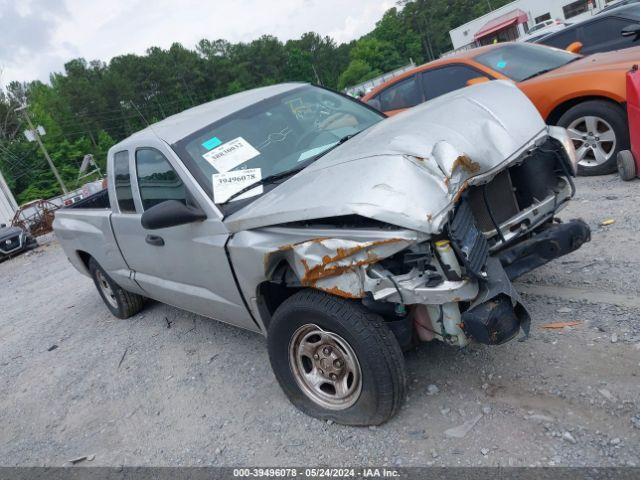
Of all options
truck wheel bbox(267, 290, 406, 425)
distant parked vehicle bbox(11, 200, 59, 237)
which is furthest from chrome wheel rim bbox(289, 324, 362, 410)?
distant parked vehicle bbox(11, 200, 59, 237)

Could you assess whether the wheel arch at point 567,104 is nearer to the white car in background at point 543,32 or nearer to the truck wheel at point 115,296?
the white car in background at point 543,32

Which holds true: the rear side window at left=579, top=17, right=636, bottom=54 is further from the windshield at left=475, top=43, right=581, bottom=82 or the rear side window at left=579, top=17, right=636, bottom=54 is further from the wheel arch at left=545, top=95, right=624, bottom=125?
the wheel arch at left=545, top=95, right=624, bottom=125

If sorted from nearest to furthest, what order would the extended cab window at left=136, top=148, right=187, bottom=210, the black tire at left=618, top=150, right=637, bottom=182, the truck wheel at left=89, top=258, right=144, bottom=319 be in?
1. the extended cab window at left=136, top=148, right=187, bottom=210
2. the black tire at left=618, top=150, right=637, bottom=182
3. the truck wheel at left=89, top=258, right=144, bottom=319

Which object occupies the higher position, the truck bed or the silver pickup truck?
the truck bed

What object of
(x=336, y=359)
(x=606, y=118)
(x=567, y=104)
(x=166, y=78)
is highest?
(x=166, y=78)

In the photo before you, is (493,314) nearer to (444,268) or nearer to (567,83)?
(444,268)

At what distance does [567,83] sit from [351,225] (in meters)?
3.97

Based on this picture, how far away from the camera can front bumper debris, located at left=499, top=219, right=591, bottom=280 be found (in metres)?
2.69

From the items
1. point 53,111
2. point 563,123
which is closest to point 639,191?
point 563,123

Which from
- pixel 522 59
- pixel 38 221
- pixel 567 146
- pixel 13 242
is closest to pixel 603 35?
pixel 522 59

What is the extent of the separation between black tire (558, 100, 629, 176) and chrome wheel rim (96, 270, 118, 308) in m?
5.09

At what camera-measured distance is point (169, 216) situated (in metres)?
2.83

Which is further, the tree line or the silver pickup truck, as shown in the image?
the tree line

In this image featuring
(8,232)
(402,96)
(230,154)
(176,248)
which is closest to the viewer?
(230,154)
